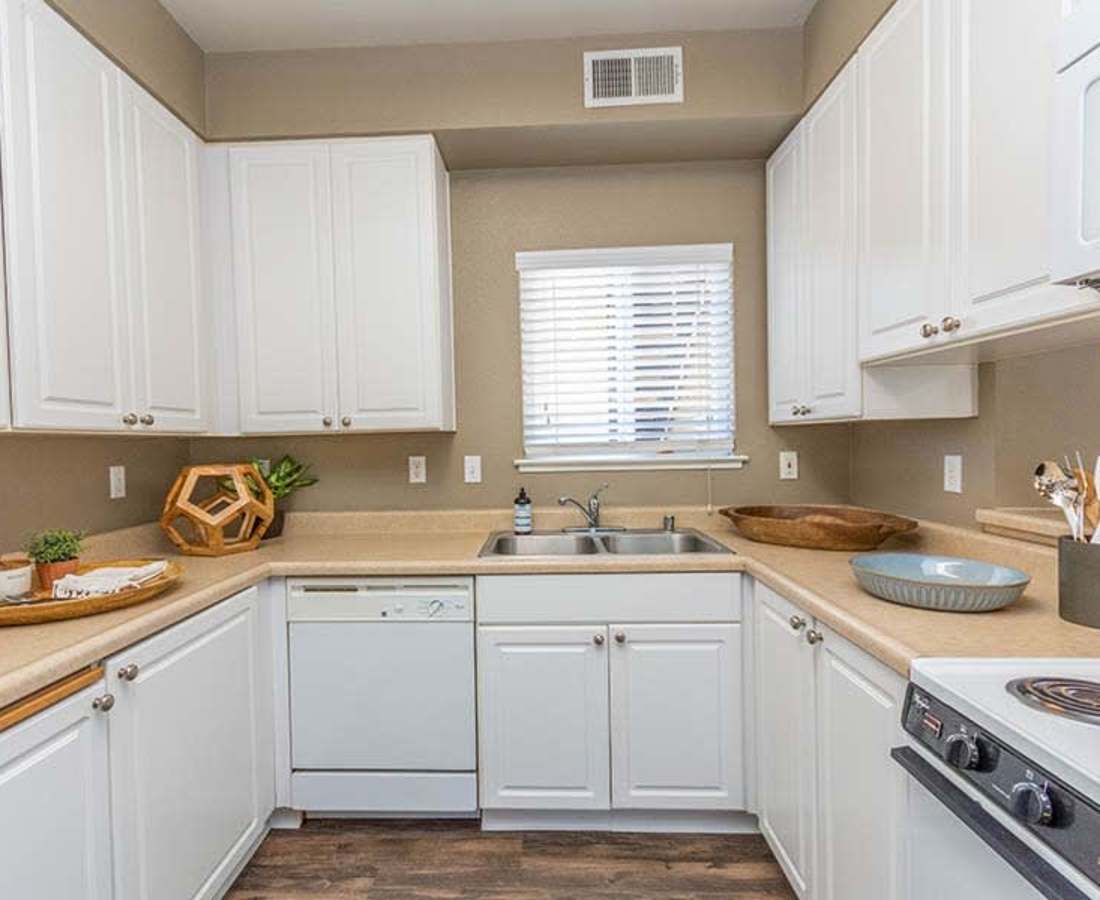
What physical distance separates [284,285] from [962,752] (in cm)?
235

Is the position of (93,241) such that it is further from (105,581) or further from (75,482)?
(105,581)

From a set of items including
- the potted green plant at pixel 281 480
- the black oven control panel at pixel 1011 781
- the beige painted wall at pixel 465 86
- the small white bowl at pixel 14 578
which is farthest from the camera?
the potted green plant at pixel 281 480

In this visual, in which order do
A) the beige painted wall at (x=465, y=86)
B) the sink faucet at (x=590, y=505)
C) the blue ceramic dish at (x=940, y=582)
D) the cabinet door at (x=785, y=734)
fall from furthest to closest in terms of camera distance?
the sink faucet at (x=590, y=505) → the beige painted wall at (x=465, y=86) → the cabinet door at (x=785, y=734) → the blue ceramic dish at (x=940, y=582)

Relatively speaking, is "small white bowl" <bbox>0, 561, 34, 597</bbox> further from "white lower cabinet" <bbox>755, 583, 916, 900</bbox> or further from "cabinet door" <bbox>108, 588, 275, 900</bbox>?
"white lower cabinet" <bbox>755, 583, 916, 900</bbox>

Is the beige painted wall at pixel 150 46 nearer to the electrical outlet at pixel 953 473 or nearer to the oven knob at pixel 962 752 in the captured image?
the oven knob at pixel 962 752

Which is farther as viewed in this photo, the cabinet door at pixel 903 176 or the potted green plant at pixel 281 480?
the potted green plant at pixel 281 480

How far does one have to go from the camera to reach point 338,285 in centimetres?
228

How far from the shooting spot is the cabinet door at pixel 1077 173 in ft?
2.85

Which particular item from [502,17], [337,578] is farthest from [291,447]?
[502,17]

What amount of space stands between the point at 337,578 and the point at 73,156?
1361 mm

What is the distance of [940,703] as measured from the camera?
3.14ft

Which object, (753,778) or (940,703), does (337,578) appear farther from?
(940,703)

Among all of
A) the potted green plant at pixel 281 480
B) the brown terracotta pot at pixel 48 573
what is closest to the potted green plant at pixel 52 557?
the brown terracotta pot at pixel 48 573

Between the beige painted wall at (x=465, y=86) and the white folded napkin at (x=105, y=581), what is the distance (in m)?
1.61
